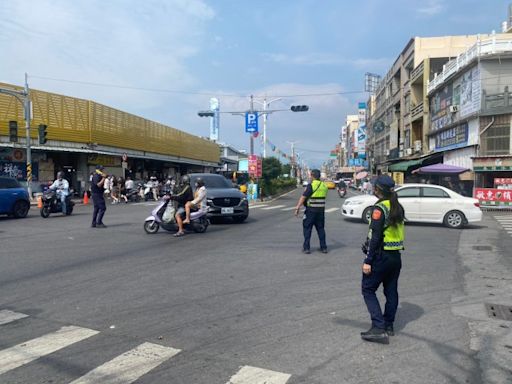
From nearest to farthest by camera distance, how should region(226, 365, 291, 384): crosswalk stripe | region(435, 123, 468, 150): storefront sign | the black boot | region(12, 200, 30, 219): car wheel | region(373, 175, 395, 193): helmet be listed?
region(226, 365, 291, 384): crosswalk stripe < the black boot < region(373, 175, 395, 193): helmet < region(12, 200, 30, 219): car wheel < region(435, 123, 468, 150): storefront sign

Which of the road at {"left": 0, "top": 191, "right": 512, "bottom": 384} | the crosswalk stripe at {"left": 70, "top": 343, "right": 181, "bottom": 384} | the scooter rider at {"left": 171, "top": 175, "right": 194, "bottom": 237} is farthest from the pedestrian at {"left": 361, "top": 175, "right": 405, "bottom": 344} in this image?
the scooter rider at {"left": 171, "top": 175, "right": 194, "bottom": 237}

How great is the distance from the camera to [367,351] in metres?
4.39

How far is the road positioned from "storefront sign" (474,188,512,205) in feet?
44.4

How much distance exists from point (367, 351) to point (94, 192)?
1116 centimetres

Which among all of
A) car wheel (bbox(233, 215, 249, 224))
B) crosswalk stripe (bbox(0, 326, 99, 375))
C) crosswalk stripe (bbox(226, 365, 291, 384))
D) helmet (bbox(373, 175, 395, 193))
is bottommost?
crosswalk stripe (bbox(226, 365, 291, 384))

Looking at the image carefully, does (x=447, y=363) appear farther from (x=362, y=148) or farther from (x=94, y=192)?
(x=362, y=148)

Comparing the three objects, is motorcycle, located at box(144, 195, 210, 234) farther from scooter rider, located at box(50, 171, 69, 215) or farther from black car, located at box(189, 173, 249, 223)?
scooter rider, located at box(50, 171, 69, 215)

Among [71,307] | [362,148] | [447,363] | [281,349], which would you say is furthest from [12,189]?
A: [362,148]

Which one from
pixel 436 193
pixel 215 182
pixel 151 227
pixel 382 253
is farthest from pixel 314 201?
pixel 436 193

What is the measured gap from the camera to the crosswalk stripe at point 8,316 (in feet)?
17.1

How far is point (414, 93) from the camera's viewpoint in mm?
43719

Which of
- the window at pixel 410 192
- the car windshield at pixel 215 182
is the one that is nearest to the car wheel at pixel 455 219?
the window at pixel 410 192

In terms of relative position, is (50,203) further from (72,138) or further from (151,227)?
(72,138)

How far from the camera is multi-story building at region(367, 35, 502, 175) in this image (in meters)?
38.6
